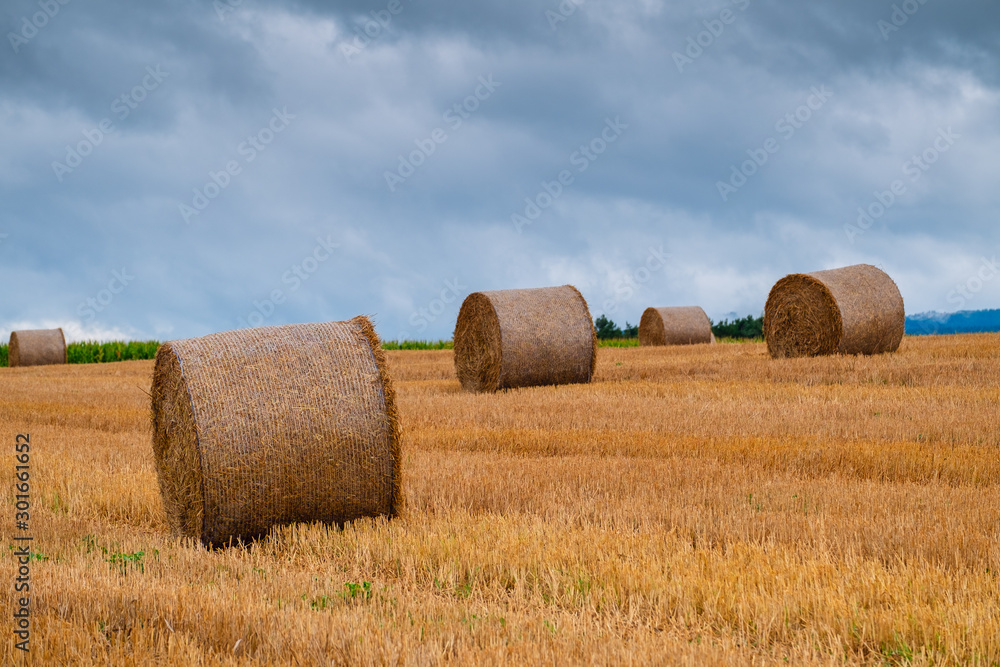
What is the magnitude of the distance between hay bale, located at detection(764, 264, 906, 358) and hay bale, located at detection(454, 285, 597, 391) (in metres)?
5.07

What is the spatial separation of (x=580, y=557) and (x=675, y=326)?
26.0 metres

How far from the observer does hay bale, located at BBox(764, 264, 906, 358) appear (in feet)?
57.3

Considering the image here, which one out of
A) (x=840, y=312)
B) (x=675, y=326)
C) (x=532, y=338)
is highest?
(x=675, y=326)

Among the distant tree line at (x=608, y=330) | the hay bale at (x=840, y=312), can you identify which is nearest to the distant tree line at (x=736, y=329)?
the distant tree line at (x=608, y=330)

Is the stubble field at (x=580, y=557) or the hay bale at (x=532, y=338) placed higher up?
the hay bale at (x=532, y=338)

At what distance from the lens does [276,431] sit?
6.28 metres

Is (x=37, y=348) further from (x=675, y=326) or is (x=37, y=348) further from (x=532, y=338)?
(x=532, y=338)

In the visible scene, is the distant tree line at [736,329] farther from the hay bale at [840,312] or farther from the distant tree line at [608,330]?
the hay bale at [840,312]

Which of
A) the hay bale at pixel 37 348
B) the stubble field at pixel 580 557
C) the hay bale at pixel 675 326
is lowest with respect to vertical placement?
the stubble field at pixel 580 557

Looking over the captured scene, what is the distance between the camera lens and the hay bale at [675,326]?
30.4m

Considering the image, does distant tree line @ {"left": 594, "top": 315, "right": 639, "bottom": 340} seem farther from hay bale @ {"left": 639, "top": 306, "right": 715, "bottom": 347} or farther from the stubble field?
the stubble field

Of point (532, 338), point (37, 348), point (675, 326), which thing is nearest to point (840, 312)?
point (532, 338)

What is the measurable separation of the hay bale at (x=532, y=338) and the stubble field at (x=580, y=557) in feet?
14.8

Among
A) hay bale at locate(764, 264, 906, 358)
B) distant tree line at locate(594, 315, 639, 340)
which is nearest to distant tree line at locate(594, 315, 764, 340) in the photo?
distant tree line at locate(594, 315, 639, 340)
